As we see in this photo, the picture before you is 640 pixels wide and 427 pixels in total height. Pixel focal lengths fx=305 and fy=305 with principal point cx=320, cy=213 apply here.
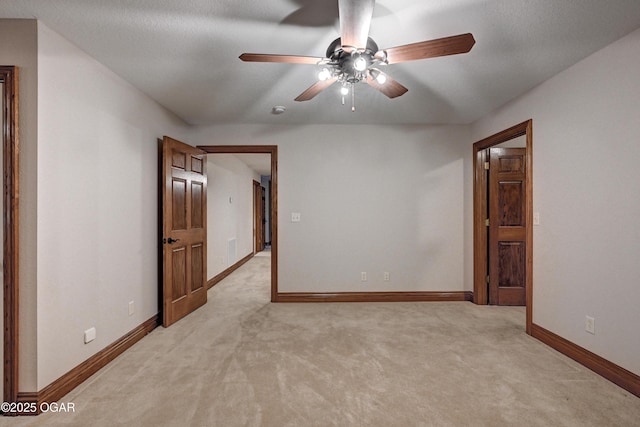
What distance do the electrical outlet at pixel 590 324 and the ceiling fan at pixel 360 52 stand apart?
7.24 feet

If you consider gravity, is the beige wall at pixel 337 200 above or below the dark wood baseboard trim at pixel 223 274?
above

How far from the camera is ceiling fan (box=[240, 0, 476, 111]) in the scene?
151 centimetres

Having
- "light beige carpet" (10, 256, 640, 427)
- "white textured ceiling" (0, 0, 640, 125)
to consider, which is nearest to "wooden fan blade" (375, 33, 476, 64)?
"white textured ceiling" (0, 0, 640, 125)

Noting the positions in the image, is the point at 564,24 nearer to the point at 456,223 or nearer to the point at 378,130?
the point at 378,130

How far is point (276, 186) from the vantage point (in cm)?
403

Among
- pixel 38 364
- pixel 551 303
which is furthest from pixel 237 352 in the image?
pixel 551 303

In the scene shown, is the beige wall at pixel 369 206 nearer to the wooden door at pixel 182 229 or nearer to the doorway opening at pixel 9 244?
the wooden door at pixel 182 229

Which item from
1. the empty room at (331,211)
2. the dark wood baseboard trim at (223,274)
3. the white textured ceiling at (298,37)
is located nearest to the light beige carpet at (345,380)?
the empty room at (331,211)

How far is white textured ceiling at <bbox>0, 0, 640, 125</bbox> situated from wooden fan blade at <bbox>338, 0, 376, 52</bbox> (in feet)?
0.81

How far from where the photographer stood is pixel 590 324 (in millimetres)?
2307

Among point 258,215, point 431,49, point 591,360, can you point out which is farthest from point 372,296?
point 258,215

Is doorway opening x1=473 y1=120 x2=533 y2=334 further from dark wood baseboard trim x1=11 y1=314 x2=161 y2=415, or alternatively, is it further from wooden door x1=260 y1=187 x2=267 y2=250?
wooden door x1=260 y1=187 x2=267 y2=250

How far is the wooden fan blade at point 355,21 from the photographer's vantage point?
1467 mm

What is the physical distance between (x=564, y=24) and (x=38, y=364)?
3.81 meters
